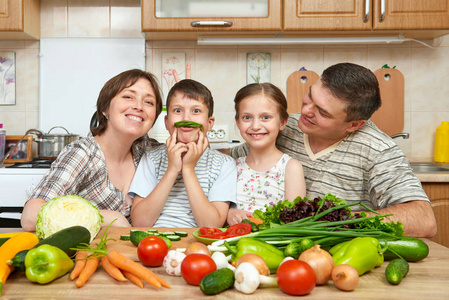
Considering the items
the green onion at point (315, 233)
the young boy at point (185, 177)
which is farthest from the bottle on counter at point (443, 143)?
the green onion at point (315, 233)

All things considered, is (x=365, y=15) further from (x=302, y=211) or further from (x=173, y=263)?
(x=173, y=263)

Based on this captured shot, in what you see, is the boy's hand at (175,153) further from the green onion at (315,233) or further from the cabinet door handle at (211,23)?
the cabinet door handle at (211,23)

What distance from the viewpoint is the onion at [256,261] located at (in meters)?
0.90

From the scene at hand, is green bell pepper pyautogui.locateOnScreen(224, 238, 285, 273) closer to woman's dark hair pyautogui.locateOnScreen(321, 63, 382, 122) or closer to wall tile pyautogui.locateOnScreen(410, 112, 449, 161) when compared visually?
woman's dark hair pyautogui.locateOnScreen(321, 63, 382, 122)

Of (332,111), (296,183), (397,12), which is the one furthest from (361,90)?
(397,12)

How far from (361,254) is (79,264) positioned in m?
0.62

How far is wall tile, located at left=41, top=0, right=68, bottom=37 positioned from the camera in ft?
9.84

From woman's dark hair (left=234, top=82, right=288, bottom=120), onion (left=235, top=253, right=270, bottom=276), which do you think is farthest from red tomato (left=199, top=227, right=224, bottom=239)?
woman's dark hair (left=234, top=82, right=288, bottom=120)

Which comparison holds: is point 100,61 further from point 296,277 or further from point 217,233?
point 296,277

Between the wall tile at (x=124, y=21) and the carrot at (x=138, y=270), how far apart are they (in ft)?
7.56

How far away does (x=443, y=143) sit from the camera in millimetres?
2947

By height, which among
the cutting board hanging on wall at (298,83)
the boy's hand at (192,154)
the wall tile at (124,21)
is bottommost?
the boy's hand at (192,154)

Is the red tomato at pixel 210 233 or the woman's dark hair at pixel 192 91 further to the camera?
the woman's dark hair at pixel 192 91

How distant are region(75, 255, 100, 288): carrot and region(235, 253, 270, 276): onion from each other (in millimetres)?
317
